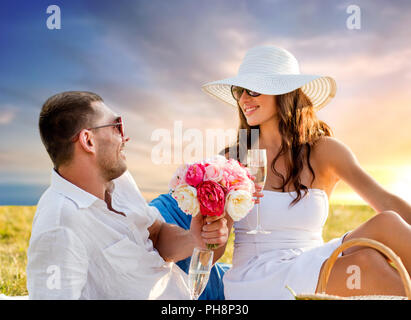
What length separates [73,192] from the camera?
8.82 ft

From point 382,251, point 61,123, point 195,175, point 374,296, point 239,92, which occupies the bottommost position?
point 374,296

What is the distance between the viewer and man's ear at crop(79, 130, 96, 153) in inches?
109

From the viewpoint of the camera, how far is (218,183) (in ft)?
9.09

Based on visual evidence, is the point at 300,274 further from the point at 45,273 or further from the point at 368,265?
the point at 45,273

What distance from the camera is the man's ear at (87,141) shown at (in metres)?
2.78

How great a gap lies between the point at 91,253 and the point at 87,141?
2.36 feet

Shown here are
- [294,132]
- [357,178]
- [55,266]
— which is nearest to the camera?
[55,266]

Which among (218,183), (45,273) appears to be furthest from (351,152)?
(45,273)

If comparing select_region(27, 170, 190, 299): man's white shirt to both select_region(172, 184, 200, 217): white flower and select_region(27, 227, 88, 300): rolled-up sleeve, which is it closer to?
select_region(27, 227, 88, 300): rolled-up sleeve

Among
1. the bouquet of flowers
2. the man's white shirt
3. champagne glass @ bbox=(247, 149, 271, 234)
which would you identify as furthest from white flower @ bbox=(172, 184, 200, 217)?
champagne glass @ bbox=(247, 149, 271, 234)

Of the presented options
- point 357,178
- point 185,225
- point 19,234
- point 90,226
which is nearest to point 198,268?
point 90,226

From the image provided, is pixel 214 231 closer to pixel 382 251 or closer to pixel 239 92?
pixel 382 251

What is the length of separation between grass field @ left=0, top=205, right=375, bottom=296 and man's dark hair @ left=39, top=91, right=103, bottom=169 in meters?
2.59

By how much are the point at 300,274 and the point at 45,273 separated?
1.73 m
